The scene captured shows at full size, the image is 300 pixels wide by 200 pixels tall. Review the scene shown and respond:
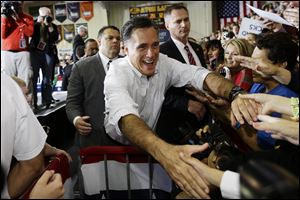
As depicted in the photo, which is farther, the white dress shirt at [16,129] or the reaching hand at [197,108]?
the reaching hand at [197,108]

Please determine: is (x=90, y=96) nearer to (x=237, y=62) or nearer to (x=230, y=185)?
(x=237, y=62)

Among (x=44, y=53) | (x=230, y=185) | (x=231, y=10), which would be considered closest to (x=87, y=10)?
(x=231, y=10)

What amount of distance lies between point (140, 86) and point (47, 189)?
34.8 inches

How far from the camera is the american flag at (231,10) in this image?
11.1m

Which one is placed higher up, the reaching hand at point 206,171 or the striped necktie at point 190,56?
the striped necktie at point 190,56

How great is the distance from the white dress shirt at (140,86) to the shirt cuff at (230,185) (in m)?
0.51

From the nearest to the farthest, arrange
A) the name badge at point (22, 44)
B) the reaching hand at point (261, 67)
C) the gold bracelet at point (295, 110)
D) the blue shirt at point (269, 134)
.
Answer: the gold bracelet at point (295, 110) → the blue shirt at point (269, 134) → the reaching hand at point (261, 67) → the name badge at point (22, 44)

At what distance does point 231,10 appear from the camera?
37.7ft

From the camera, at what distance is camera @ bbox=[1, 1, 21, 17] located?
426cm

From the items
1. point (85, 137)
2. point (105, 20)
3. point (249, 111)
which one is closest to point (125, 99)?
point (249, 111)

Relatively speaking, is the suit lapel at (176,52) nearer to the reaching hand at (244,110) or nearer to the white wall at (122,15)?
the reaching hand at (244,110)

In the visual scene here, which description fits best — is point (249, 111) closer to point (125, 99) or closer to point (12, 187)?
point (125, 99)

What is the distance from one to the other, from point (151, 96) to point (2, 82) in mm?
920

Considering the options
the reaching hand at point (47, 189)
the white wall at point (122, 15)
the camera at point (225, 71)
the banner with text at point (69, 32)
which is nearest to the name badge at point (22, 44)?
the camera at point (225, 71)
